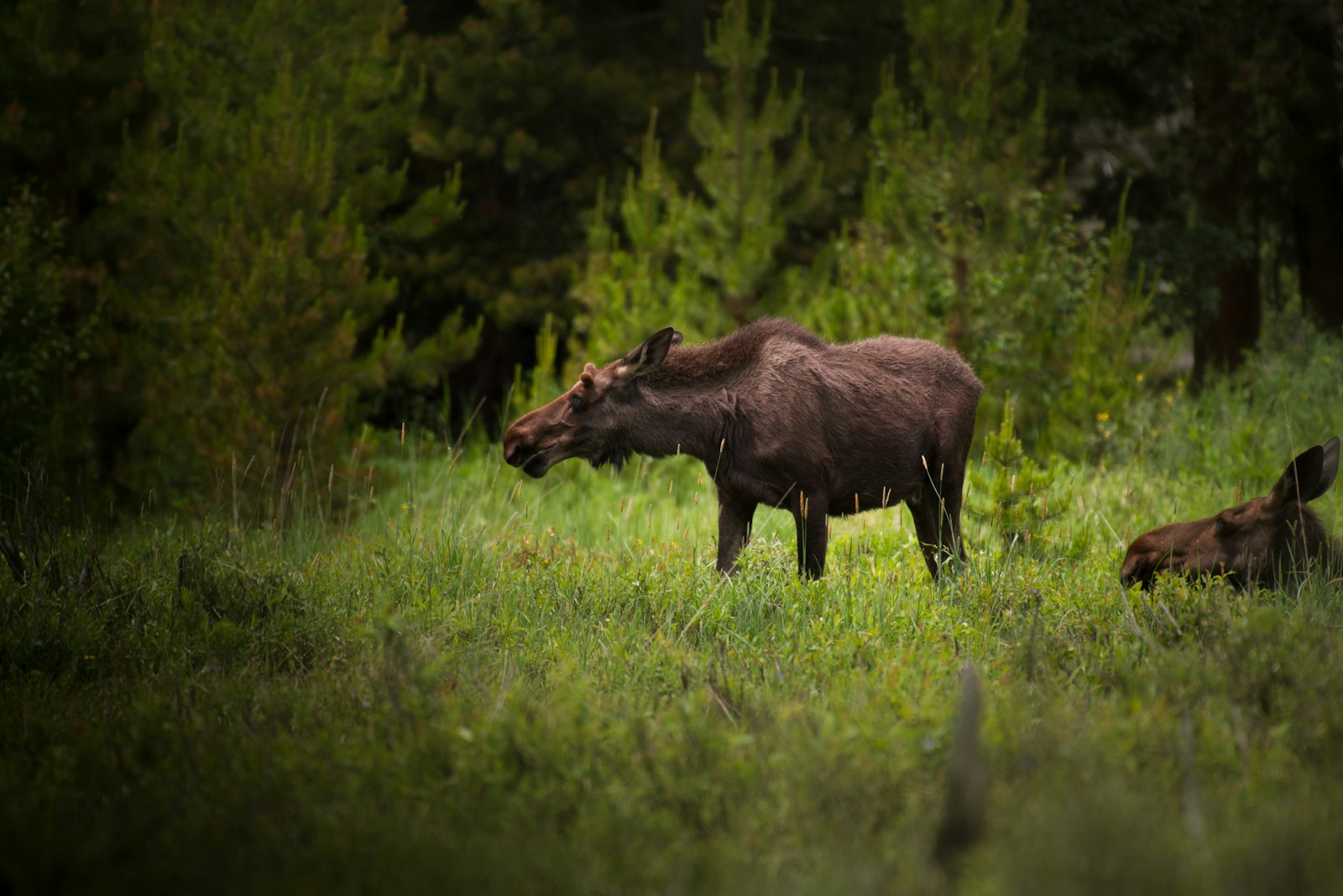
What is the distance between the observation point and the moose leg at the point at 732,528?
7.59 metres

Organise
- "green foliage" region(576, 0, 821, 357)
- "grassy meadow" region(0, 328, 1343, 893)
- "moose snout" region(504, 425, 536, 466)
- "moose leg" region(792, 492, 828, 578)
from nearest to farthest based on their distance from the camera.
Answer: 1. "grassy meadow" region(0, 328, 1343, 893)
2. "moose leg" region(792, 492, 828, 578)
3. "moose snout" region(504, 425, 536, 466)
4. "green foliage" region(576, 0, 821, 357)

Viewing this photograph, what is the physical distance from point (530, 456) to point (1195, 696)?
4.00 metres

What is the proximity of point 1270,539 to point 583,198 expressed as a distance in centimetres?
1320

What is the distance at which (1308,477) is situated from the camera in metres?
6.87

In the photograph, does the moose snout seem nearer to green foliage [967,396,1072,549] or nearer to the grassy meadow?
the grassy meadow

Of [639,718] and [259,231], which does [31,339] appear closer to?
[259,231]

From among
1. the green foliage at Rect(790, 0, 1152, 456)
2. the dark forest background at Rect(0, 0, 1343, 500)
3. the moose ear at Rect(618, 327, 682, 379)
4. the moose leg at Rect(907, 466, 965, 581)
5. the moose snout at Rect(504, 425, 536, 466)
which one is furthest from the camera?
the green foliage at Rect(790, 0, 1152, 456)

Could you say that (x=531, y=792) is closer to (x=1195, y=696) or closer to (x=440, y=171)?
(x=1195, y=696)

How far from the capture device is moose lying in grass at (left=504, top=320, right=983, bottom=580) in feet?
24.3

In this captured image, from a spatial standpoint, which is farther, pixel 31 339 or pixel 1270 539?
pixel 31 339

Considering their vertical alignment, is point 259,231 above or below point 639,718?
above

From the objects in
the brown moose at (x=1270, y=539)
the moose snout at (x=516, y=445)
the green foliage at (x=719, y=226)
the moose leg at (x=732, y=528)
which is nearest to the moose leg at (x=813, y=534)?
the moose leg at (x=732, y=528)

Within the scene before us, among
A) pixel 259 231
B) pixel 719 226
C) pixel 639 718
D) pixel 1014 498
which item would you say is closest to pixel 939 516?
pixel 1014 498

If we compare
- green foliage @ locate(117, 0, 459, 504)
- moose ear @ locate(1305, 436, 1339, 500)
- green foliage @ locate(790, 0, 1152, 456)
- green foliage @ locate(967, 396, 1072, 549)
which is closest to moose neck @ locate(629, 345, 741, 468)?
green foliage @ locate(967, 396, 1072, 549)
